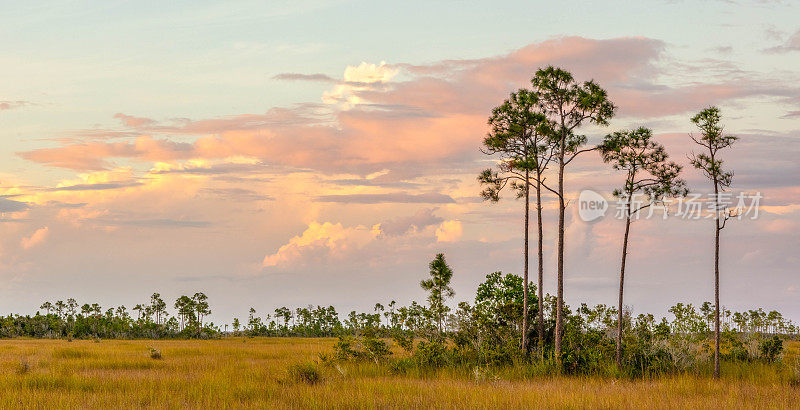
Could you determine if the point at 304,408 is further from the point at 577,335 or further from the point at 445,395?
the point at 577,335

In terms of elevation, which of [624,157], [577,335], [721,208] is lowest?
[577,335]

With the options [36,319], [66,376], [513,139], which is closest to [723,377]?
[513,139]

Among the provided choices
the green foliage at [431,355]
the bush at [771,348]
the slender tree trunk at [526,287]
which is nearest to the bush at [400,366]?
the green foliage at [431,355]

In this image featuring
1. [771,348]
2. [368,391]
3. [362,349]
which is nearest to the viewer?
[368,391]

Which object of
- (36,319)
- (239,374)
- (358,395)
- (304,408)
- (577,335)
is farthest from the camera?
(36,319)

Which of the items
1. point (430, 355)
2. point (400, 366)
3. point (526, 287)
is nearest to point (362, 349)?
point (400, 366)

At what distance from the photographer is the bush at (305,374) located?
23319mm

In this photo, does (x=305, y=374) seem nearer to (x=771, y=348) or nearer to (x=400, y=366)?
(x=400, y=366)

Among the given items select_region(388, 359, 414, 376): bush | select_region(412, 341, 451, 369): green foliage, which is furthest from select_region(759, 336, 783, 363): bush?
select_region(388, 359, 414, 376): bush

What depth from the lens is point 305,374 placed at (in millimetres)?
23578

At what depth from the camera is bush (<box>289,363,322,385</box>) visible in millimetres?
23319

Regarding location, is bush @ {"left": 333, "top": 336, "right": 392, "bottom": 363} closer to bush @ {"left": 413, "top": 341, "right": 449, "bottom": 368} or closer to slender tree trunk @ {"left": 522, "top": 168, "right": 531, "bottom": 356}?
bush @ {"left": 413, "top": 341, "right": 449, "bottom": 368}

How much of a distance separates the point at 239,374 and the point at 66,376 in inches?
226

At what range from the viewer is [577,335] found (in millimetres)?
30531
